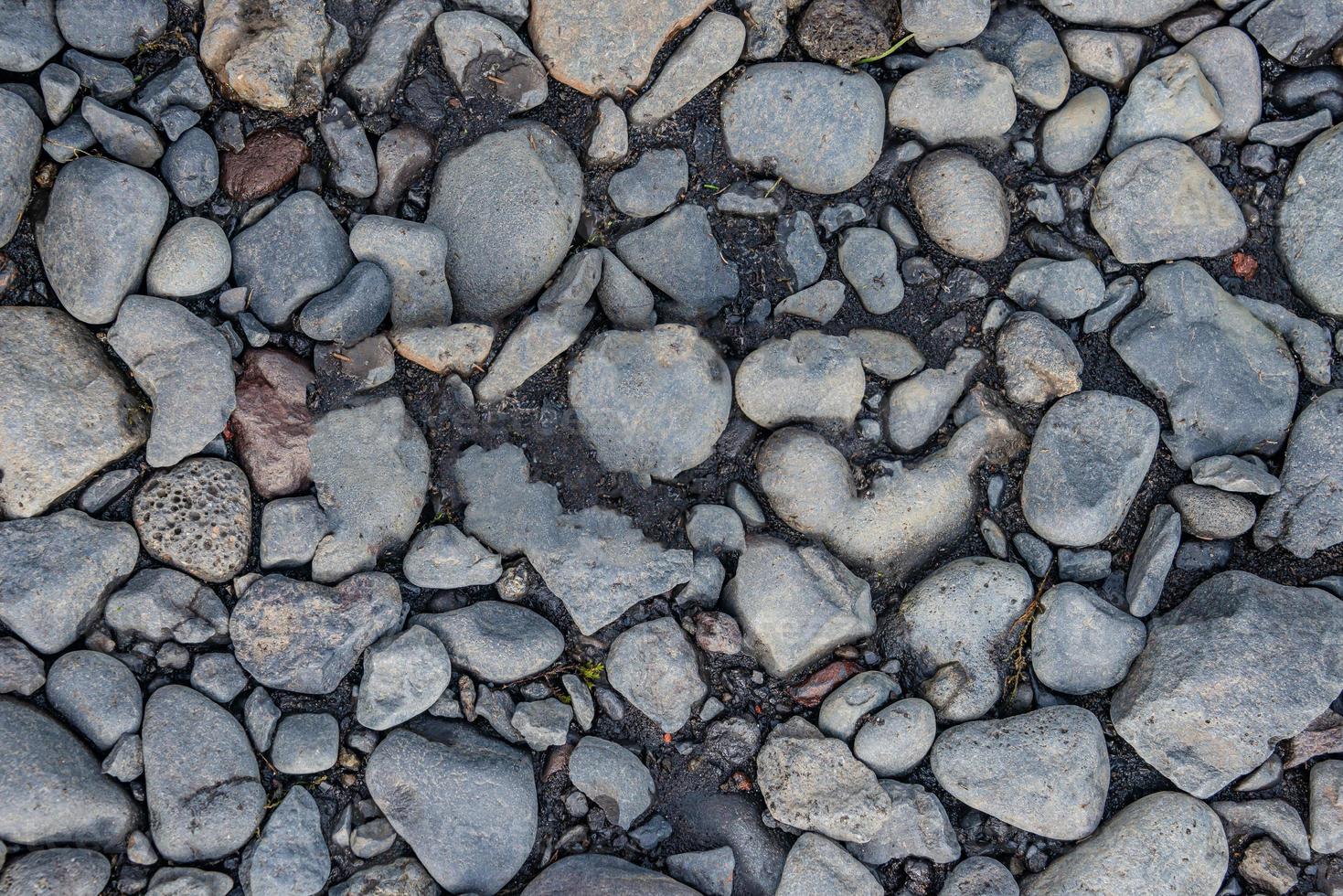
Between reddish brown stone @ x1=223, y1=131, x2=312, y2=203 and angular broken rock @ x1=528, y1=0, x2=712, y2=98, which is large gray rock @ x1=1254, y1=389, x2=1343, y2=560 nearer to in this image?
angular broken rock @ x1=528, y1=0, x2=712, y2=98

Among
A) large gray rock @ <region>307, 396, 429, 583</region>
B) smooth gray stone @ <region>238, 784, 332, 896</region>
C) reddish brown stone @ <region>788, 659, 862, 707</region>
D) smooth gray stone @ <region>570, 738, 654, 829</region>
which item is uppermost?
large gray rock @ <region>307, 396, 429, 583</region>

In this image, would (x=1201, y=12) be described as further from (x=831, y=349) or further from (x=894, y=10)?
(x=831, y=349)

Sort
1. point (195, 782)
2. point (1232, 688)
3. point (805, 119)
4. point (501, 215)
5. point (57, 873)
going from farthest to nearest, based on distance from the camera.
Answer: point (805, 119)
point (501, 215)
point (1232, 688)
point (195, 782)
point (57, 873)

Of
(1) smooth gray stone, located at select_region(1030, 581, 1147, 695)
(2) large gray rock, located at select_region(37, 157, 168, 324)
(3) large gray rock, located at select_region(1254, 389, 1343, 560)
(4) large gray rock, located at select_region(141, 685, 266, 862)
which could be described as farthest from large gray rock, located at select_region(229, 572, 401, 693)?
(3) large gray rock, located at select_region(1254, 389, 1343, 560)

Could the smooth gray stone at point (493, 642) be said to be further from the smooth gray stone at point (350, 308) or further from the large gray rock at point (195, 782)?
the smooth gray stone at point (350, 308)

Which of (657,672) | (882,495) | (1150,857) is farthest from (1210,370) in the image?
(657,672)

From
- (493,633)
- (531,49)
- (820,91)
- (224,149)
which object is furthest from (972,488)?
(224,149)

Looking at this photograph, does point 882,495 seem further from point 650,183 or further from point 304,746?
point 304,746
